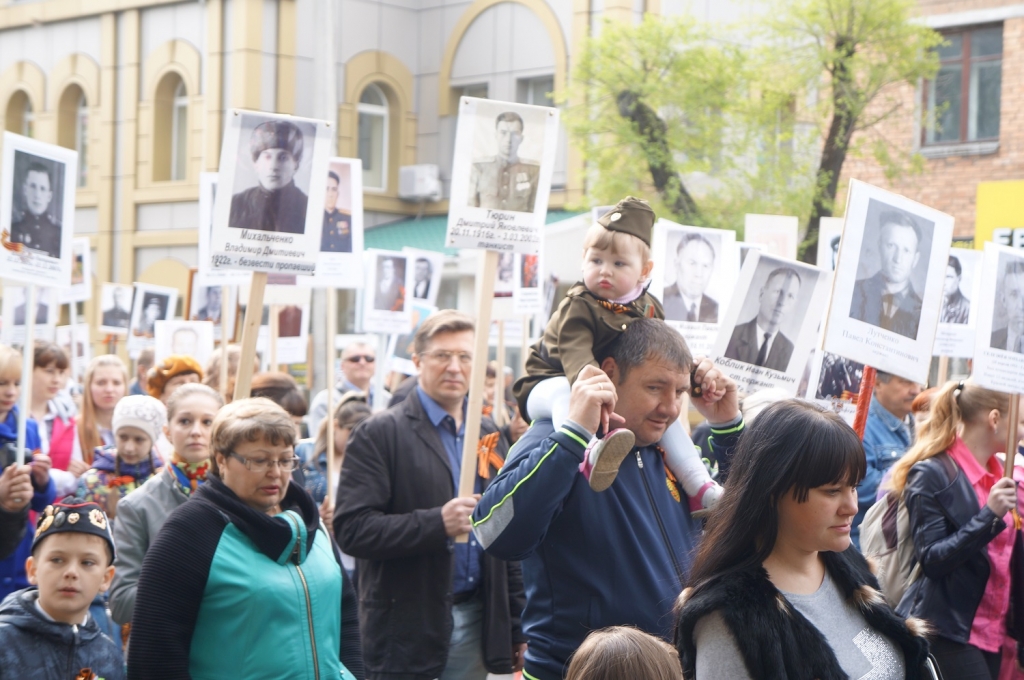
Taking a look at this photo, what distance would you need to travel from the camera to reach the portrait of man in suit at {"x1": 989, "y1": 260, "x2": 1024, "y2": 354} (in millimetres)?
6090

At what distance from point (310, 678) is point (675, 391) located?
1.40 metres

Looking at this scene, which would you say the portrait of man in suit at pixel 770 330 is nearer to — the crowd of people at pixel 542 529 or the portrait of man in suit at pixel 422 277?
the crowd of people at pixel 542 529

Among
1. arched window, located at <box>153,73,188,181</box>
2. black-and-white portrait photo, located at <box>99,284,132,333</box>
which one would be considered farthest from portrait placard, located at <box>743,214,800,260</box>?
arched window, located at <box>153,73,188,181</box>

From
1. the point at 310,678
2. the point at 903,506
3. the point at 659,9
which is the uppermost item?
the point at 659,9

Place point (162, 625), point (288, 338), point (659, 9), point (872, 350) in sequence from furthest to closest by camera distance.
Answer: point (659, 9), point (288, 338), point (872, 350), point (162, 625)

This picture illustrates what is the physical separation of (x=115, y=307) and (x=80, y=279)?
2961 mm

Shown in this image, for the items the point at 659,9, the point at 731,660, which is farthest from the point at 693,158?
the point at 731,660

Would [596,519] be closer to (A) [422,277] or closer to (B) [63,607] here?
(B) [63,607]

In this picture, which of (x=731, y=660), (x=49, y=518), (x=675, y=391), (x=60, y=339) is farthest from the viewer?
(x=60, y=339)

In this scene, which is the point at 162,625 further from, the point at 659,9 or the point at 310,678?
the point at 659,9

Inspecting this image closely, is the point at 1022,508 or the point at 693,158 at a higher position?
the point at 693,158

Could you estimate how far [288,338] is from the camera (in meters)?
13.2

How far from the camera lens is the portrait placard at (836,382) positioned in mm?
6742

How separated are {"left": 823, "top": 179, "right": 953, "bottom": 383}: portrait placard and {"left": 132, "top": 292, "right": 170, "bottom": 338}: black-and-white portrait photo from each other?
36.8 ft
